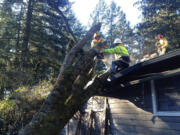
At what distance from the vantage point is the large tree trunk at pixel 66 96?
4.11m

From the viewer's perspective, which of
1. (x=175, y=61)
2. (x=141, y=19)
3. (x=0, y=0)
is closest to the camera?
(x=175, y=61)

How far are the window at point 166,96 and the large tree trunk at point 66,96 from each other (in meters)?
1.65

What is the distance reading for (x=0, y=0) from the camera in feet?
58.9

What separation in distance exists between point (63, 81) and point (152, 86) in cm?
246

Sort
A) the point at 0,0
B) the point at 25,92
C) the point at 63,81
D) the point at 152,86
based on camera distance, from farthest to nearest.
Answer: the point at 0,0 → the point at 25,92 → the point at 152,86 → the point at 63,81

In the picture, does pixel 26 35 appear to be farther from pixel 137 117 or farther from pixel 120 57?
pixel 137 117

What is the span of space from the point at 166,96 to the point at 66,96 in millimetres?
2559

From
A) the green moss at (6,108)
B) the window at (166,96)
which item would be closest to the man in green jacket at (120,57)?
the window at (166,96)

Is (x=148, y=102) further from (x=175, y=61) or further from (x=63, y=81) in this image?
(x=63, y=81)

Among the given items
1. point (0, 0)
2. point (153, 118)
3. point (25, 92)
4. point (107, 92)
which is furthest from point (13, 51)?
point (153, 118)

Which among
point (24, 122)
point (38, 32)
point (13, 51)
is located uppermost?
point (38, 32)

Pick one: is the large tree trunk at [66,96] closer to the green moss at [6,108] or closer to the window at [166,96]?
the window at [166,96]

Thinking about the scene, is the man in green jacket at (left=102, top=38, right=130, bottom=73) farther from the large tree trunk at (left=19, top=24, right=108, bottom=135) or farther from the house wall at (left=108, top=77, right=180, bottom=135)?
the house wall at (left=108, top=77, right=180, bottom=135)

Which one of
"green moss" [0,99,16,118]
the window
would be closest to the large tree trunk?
the window
